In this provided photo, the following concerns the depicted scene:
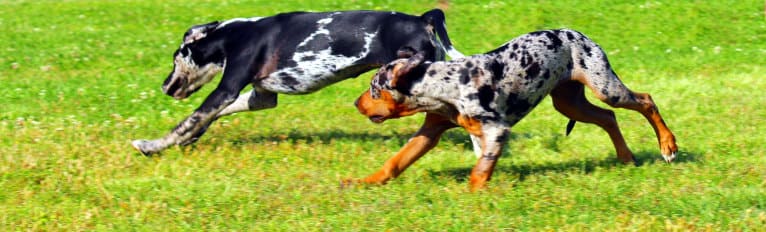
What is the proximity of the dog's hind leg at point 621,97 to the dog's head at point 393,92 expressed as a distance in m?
1.32

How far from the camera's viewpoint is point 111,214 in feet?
24.4

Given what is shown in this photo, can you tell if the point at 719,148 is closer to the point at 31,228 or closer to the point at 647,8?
the point at 31,228

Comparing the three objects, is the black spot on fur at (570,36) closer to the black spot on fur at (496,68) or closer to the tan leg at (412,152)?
the black spot on fur at (496,68)

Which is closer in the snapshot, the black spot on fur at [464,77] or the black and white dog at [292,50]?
the black spot on fur at [464,77]

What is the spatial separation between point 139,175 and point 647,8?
35.3 ft

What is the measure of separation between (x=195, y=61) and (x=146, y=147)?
2.67ft

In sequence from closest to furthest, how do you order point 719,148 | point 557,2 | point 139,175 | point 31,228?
point 31,228
point 139,175
point 719,148
point 557,2

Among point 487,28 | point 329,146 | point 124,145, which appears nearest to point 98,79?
point 124,145

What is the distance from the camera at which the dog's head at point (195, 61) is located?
9.35 meters

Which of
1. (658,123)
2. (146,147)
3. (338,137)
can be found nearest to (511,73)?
(658,123)

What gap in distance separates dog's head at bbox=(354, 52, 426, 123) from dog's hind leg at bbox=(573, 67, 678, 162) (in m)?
1.32

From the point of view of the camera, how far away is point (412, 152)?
8.11 m

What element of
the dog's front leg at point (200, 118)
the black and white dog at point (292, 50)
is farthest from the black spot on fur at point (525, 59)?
the dog's front leg at point (200, 118)

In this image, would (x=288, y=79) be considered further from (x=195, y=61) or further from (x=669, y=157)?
(x=669, y=157)
